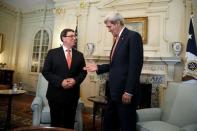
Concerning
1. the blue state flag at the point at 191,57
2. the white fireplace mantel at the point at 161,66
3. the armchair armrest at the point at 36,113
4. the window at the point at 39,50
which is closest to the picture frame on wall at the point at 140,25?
the white fireplace mantel at the point at 161,66

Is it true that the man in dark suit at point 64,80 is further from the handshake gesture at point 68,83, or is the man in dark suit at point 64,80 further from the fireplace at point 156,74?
the fireplace at point 156,74

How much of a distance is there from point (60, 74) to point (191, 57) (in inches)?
102

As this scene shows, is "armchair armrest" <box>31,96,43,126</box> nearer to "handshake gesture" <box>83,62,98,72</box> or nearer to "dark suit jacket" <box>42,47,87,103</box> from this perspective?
"dark suit jacket" <box>42,47,87,103</box>

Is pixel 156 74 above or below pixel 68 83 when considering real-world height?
above

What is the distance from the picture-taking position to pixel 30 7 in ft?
23.0

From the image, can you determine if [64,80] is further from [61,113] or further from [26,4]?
[26,4]

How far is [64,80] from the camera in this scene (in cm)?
185

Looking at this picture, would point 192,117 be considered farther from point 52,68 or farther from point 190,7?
point 190,7

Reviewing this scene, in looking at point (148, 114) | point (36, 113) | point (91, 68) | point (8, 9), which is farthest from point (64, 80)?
point (8, 9)

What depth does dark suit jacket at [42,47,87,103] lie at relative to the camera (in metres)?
1.89

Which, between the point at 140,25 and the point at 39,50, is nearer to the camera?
the point at 140,25

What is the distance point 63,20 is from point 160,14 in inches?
101

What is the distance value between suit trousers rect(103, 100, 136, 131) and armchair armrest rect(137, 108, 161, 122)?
34 cm

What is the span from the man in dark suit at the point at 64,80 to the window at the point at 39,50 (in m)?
4.87
